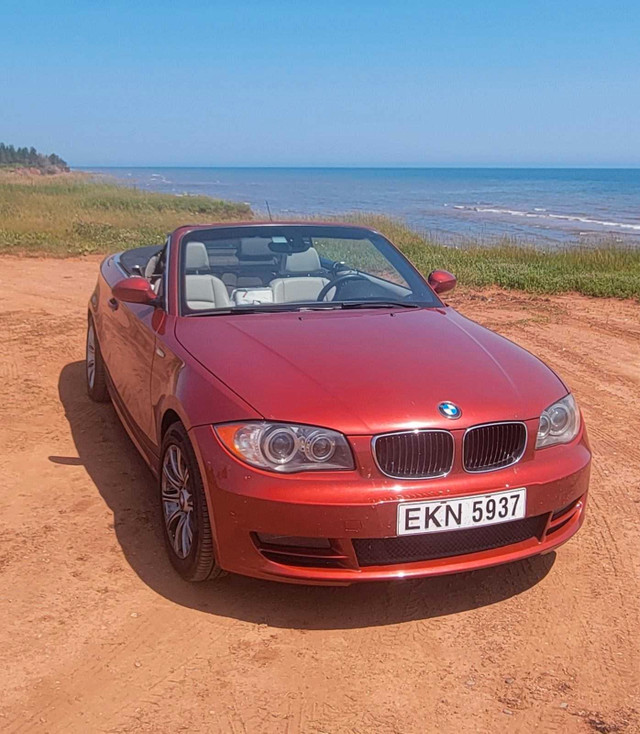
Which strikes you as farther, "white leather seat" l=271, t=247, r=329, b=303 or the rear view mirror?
the rear view mirror

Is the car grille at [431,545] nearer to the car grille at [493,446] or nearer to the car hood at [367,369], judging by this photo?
the car grille at [493,446]

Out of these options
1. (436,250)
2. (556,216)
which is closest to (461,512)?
(436,250)

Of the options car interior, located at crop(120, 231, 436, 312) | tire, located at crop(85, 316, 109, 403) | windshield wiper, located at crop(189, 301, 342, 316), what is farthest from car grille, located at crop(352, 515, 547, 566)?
tire, located at crop(85, 316, 109, 403)

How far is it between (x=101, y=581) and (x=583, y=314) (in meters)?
7.69

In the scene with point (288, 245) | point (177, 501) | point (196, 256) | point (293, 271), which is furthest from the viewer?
point (288, 245)

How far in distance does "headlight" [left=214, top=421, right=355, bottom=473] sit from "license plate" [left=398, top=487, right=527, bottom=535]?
0.29m

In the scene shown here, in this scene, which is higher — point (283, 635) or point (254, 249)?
point (254, 249)

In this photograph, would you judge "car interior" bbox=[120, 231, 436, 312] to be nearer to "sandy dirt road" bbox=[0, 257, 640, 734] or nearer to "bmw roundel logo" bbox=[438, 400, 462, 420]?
"sandy dirt road" bbox=[0, 257, 640, 734]

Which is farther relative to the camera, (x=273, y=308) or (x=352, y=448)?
(x=273, y=308)

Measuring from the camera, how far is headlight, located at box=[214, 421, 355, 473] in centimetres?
305

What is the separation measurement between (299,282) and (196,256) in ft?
1.98

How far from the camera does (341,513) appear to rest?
2959mm

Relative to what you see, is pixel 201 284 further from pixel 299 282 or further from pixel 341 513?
pixel 341 513

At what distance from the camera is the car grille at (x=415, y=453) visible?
305cm
